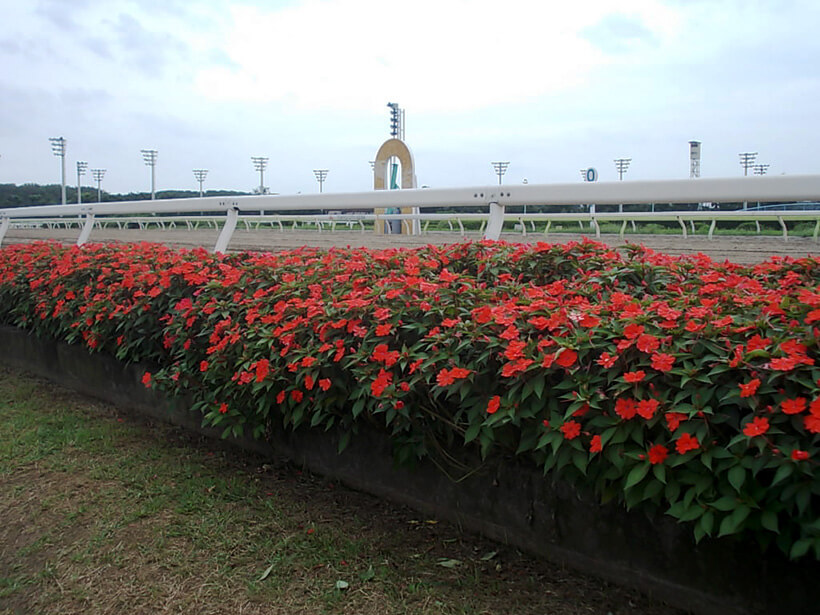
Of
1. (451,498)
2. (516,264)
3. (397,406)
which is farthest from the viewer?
(516,264)

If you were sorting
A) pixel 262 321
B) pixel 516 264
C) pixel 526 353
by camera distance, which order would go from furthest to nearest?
pixel 516 264, pixel 262 321, pixel 526 353

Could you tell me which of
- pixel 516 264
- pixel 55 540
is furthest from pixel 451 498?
pixel 55 540

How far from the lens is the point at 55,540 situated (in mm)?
2973

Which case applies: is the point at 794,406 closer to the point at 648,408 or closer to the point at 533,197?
the point at 648,408

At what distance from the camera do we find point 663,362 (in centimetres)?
210

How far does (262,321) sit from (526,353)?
1504mm

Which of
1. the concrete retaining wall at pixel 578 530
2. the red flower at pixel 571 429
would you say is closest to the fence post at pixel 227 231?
the concrete retaining wall at pixel 578 530

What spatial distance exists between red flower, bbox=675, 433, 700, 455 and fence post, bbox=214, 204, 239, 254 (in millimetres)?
4162

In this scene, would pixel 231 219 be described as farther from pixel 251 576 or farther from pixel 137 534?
pixel 251 576

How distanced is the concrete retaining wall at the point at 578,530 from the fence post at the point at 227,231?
7.17 feet

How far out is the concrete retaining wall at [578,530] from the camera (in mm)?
2082

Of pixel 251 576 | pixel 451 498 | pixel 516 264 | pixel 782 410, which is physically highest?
pixel 516 264

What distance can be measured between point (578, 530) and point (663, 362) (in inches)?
29.7

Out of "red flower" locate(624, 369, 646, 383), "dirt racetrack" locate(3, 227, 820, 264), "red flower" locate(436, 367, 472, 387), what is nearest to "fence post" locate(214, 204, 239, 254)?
"dirt racetrack" locate(3, 227, 820, 264)
